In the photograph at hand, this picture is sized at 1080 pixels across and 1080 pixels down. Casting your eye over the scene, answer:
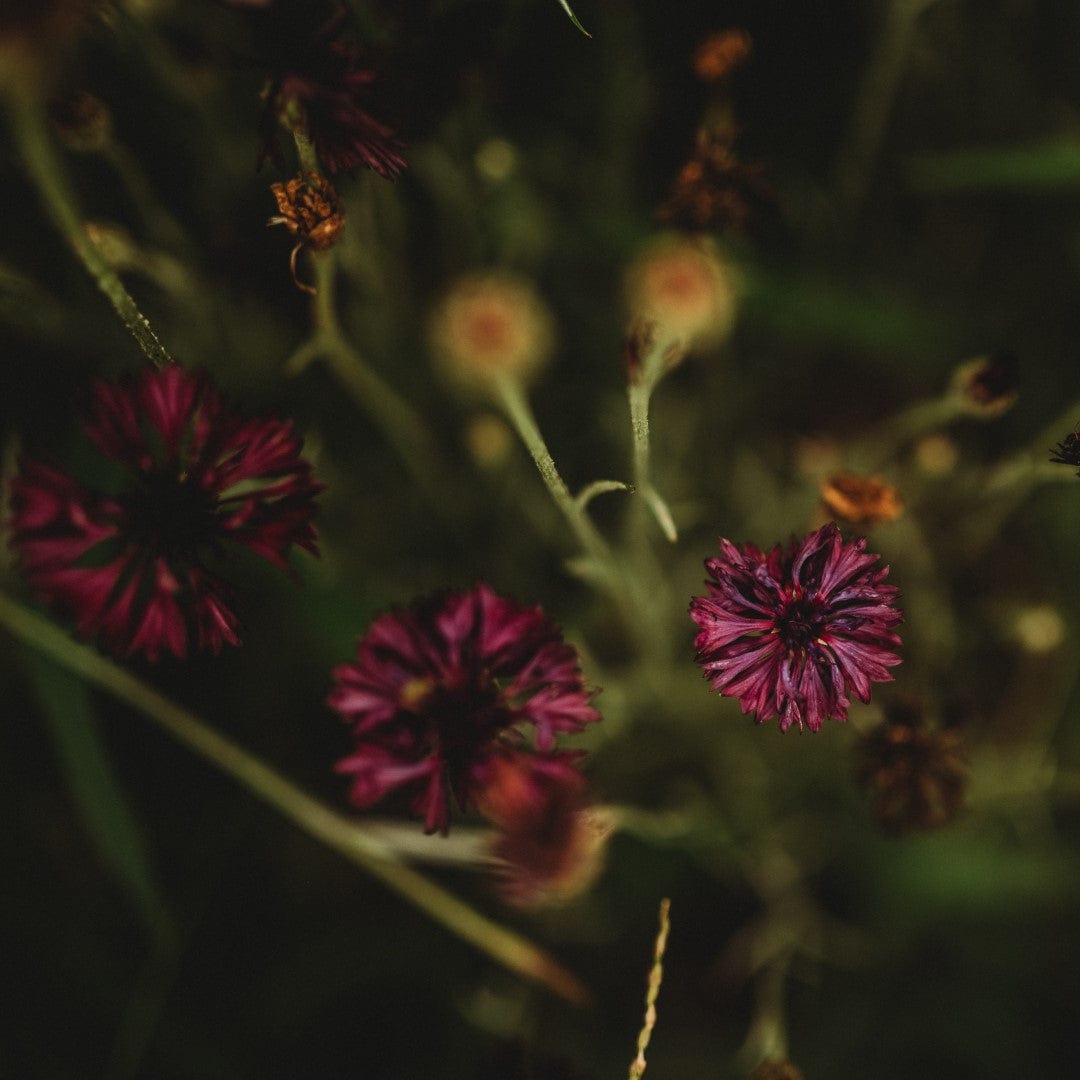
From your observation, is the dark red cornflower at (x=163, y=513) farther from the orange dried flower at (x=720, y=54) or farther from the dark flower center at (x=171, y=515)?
the orange dried flower at (x=720, y=54)

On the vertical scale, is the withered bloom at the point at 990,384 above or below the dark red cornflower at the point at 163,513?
above

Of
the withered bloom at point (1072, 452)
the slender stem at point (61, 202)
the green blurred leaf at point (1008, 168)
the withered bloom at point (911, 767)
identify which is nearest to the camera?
the slender stem at point (61, 202)

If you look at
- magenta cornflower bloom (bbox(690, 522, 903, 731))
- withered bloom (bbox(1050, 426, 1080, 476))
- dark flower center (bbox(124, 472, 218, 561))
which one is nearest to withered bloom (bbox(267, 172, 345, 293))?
dark flower center (bbox(124, 472, 218, 561))

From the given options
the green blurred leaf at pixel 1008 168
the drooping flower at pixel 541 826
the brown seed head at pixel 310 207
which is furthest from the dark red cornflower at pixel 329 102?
the green blurred leaf at pixel 1008 168

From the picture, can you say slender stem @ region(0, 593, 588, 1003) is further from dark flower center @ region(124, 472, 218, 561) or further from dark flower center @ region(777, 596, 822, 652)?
dark flower center @ region(777, 596, 822, 652)

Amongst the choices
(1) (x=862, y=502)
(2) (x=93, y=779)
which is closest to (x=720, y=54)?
(1) (x=862, y=502)

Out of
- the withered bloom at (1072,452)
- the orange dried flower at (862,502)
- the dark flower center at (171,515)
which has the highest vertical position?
the orange dried flower at (862,502)

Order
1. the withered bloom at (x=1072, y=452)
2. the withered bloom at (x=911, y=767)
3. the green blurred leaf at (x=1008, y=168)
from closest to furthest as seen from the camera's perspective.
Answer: the withered bloom at (x=1072, y=452) < the withered bloom at (x=911, y=767) < the green blurred leaf at (x=1008, y=168)

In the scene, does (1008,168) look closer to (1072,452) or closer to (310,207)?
(1072,452)

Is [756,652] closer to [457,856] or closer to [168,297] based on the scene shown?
[457,856]
